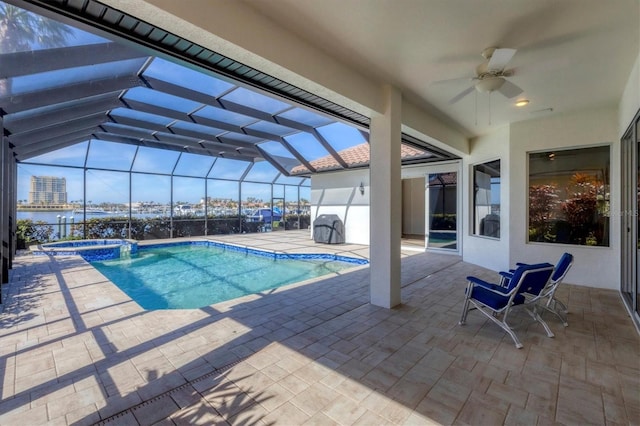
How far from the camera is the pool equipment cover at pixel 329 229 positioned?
1075 cm

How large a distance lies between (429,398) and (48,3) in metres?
3.73

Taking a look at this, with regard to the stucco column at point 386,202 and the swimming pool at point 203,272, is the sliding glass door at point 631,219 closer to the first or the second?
the stucco column at point 386,202

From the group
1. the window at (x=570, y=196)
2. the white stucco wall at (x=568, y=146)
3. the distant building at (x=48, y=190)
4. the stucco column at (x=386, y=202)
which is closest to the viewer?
the stucco column at (x=386, y=202)

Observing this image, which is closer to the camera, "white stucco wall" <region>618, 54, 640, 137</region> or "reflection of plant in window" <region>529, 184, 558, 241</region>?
"white stucco wall" <region>618, 54, 640, 137</region>

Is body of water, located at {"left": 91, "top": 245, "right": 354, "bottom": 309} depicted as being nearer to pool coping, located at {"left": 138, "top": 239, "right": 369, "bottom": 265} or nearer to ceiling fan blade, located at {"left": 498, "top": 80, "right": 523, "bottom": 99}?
pool coping, located at {"left": 138, "top": 239, "right": 369, "bottom": 265}

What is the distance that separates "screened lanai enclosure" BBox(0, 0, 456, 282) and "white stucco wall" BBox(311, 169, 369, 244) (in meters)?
0.65

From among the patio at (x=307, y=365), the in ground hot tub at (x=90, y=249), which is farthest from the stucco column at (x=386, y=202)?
the in ground hot tub at (x=90, y=249)

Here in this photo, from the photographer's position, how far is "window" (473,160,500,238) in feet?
21.1

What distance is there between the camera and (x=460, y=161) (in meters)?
7.82

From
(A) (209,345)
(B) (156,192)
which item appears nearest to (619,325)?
(A) (209,345)

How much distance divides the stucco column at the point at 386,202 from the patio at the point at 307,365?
1.06 ft

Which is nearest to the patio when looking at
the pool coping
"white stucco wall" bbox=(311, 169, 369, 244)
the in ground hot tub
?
the pool coping

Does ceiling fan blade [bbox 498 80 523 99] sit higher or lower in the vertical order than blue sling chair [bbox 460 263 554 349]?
higher

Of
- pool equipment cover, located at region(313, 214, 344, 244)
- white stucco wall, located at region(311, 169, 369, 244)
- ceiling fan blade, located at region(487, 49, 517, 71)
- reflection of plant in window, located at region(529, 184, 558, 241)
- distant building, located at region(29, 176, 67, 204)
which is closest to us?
ceiling fan blade, located at region(487, 49, 517, 71)
